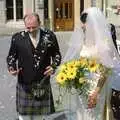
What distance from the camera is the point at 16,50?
5.95 metres

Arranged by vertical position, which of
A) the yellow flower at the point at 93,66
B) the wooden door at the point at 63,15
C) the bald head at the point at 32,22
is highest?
the bald head at the point at 32,22

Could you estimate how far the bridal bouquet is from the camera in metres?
5.50

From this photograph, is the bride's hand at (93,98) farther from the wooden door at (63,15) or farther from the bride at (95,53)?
the wooden door at (63,15)

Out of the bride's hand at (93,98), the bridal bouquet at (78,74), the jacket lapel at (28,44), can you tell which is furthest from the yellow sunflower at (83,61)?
the jacket lapel at (28,44)

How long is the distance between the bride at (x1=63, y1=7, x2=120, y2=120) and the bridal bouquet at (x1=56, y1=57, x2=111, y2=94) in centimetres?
6

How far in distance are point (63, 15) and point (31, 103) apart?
78.5 feet

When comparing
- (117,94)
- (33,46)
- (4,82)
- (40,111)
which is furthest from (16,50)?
(4,82)

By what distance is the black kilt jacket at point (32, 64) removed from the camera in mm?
5875

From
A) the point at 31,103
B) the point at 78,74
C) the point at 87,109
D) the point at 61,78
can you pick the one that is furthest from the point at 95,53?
the point at 31,103

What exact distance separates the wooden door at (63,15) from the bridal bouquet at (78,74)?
76.8 ft

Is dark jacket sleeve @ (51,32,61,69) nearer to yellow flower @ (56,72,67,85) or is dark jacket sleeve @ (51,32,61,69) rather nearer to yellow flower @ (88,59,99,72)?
yellow flower @ (56,72,67,85)

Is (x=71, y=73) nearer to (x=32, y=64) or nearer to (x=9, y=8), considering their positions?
(x=32, y=64)

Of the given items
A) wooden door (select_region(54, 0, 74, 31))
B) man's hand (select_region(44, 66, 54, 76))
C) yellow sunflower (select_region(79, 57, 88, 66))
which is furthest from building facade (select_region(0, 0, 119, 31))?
yellow sunflower (select_region(79, 57, 88, 66))

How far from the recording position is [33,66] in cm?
589
